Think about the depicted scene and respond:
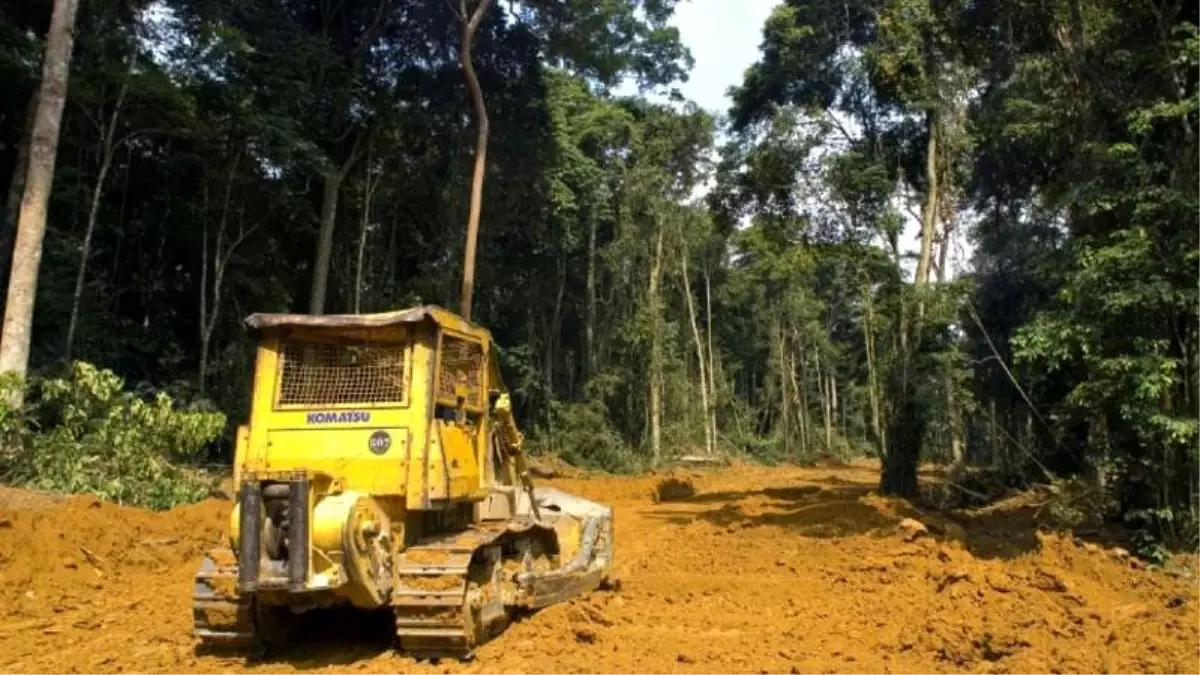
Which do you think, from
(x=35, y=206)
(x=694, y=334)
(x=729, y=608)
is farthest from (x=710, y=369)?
(x=729, y=608)

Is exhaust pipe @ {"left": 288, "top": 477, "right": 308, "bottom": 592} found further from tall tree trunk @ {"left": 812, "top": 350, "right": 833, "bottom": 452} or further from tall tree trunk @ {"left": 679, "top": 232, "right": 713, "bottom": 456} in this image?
tall tree trunk @ {"left": 812, "top": 350, "right": 833, "bottom": 452}

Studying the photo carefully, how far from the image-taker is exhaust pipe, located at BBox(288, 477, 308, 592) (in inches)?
221

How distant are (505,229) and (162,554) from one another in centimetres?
1987

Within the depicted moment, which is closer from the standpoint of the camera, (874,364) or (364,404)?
(364,404)

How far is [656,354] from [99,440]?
75.3 feet

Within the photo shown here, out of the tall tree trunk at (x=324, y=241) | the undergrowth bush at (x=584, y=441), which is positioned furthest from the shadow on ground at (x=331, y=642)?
the undergrowth bush at (x=584, y=441)

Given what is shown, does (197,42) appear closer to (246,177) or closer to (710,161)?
(246,177)

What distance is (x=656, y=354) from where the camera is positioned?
113 feet

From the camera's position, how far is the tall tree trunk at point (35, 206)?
1266 cm

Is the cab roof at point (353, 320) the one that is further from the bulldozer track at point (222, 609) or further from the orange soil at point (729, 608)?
the orange soil at point (729, 608)

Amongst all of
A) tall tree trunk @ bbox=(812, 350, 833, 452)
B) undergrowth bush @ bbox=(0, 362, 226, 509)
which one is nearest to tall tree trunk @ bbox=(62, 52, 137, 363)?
undergrowth bush @ bbox=(0, 362, 226, 509)

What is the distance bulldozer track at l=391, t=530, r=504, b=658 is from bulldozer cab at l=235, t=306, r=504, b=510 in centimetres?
37

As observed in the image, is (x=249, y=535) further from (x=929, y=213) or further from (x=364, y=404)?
(x=929, y=213)

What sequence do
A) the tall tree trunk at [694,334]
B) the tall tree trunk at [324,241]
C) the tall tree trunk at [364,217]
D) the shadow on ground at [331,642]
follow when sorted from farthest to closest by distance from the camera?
the tall tree trunk at [694,334]
the tall tree trunk at [364,217]
the tall tree trunk at [324,241]
the shadow on ground at [331,642]
